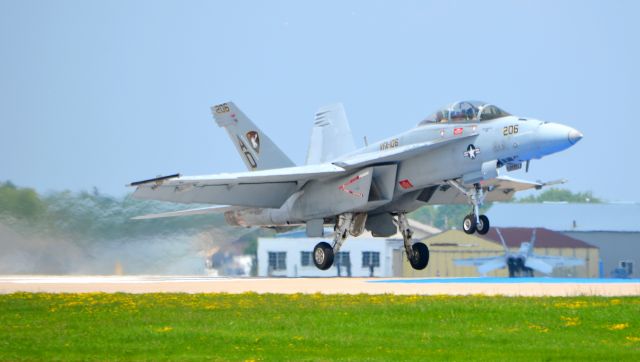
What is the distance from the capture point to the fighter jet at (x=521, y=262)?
165 feet

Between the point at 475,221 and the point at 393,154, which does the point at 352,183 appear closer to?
the point at 393,154

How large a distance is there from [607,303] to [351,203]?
22.0 feet

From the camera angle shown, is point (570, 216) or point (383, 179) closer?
point (383, 179)

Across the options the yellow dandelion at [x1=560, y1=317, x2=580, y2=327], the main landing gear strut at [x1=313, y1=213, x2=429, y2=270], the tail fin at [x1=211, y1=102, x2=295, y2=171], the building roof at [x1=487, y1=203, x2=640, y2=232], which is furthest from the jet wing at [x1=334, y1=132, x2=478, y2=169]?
the building roof at [x1=487, y1=203, x2=640, y2=232]

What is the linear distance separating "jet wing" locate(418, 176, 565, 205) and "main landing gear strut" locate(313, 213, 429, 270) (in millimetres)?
976

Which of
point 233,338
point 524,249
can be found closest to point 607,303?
point 233,338

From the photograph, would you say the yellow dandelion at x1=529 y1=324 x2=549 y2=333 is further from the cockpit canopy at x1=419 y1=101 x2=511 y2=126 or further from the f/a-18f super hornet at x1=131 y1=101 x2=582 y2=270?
the cockpit canopy at x1=419 y1=101 x2=511 y2=126

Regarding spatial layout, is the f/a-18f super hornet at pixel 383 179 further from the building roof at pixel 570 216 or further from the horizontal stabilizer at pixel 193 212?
the building roof at pixel 570 216

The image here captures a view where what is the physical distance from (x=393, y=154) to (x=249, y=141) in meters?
5.96

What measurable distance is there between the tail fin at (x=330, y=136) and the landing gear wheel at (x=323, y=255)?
12.8ft

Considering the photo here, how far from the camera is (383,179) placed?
25000 mm

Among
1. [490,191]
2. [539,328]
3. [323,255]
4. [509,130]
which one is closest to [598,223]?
[490,191]

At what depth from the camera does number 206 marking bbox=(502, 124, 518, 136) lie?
22483 millimetres

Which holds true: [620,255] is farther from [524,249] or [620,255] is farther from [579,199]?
[579,199]
